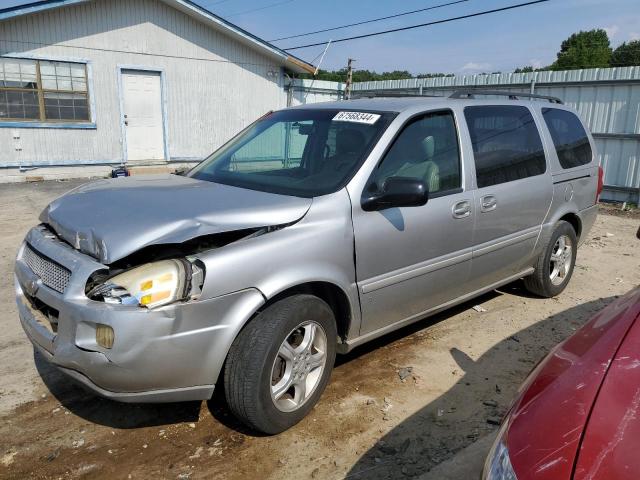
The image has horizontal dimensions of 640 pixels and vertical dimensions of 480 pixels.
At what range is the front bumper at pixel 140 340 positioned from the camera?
94.5 inches

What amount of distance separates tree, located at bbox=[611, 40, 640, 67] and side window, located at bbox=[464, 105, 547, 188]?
54.8m

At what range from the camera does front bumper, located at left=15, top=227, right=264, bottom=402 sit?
240cm

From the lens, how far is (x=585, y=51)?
166 ft

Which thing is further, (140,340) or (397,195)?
(397,195)

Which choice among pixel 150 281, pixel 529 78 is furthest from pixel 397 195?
pixel 529 78

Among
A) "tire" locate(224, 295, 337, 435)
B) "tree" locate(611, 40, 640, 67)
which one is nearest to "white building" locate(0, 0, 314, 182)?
"tire" locate(224, 295, 337, 435)

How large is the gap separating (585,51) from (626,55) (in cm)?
599

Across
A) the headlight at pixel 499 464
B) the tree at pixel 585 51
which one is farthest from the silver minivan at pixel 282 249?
the tree at pixel 585 51

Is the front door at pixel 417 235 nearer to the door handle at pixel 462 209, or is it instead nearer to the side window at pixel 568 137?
the door handle at pixel 462 209

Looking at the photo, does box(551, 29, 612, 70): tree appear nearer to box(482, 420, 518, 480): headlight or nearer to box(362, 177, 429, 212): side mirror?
box(362, 177, 429, 212): side mirror

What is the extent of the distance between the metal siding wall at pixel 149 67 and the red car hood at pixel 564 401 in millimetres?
13830

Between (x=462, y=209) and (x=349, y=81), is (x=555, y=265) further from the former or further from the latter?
(x=349, y=81)

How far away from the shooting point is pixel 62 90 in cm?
1317

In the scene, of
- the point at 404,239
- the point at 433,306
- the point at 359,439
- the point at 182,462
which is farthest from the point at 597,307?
the point at 182,462
